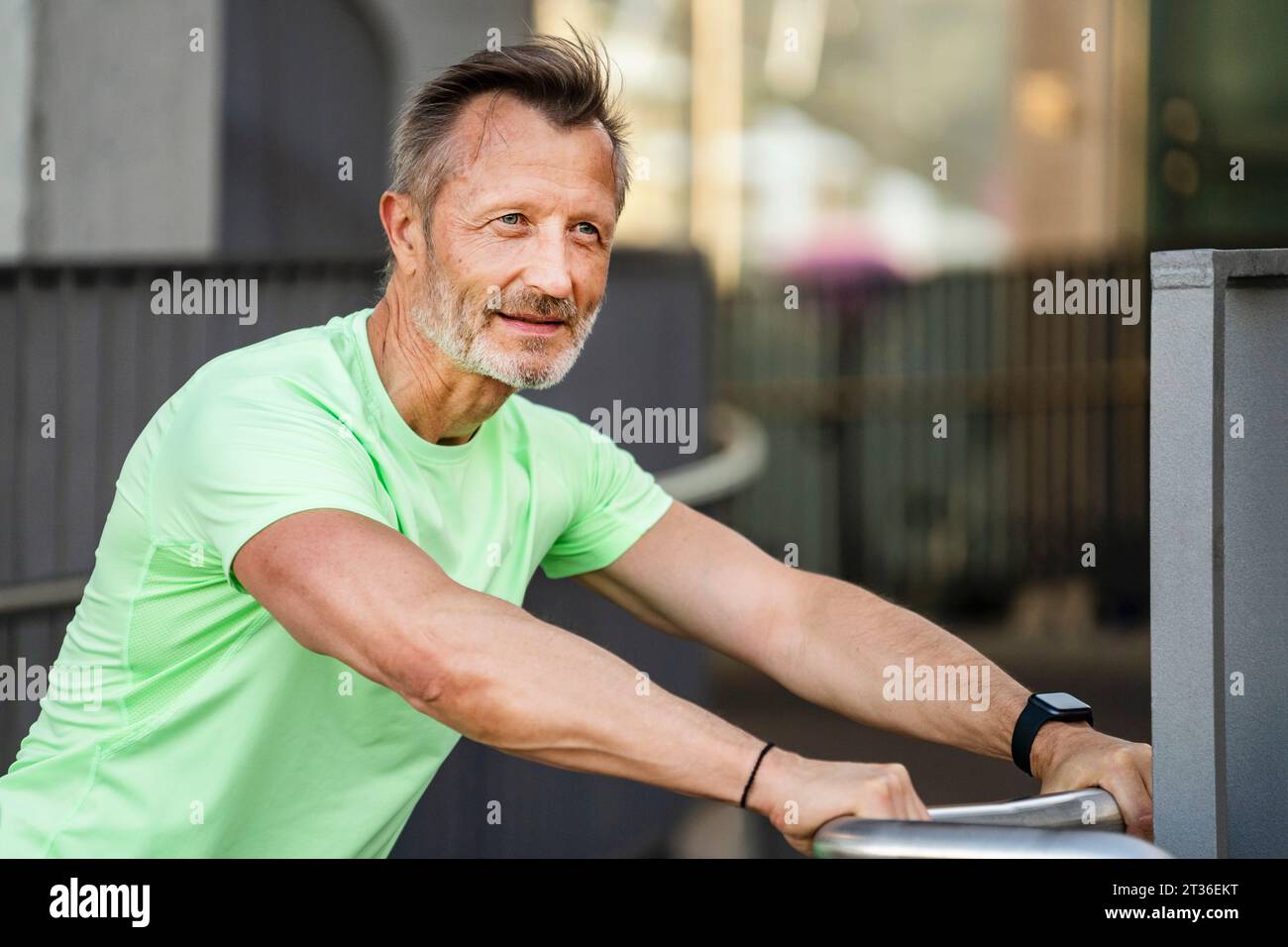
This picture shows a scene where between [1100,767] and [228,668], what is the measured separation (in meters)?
0.99

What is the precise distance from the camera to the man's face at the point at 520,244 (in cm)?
206

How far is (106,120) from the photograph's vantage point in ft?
15.4

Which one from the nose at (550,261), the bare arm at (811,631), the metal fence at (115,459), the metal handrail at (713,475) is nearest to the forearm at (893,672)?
the bare arm at (811,631)

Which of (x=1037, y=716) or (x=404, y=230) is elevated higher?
(x=404, y=230)

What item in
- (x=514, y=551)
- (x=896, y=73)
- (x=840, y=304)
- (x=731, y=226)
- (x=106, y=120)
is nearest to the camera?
(x=514, y=551)

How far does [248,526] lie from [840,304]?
7.66m

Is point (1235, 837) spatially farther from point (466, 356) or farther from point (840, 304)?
point (840, 304)

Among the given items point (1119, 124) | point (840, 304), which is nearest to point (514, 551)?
point (840, 304)

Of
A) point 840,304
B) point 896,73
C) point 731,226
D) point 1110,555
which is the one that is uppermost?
point 896,73

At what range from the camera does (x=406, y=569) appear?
1648mm

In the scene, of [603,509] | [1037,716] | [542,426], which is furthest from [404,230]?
[1037,716]

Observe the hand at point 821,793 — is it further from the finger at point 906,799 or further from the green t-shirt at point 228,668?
the green t-shirt at point 228,668

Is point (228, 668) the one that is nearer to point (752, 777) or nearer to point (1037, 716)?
point (752, 777)

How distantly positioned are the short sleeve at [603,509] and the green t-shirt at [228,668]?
0.18 m
